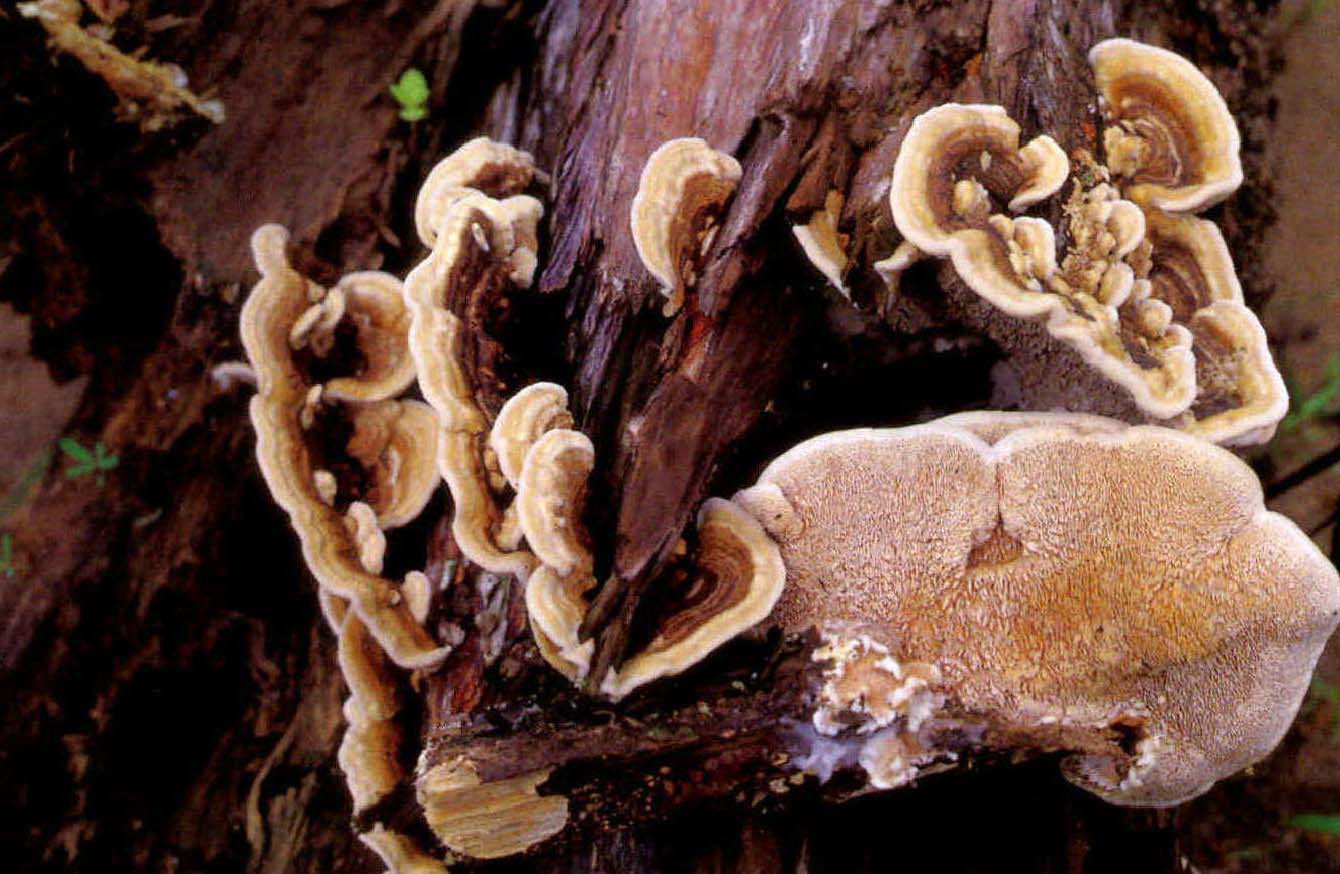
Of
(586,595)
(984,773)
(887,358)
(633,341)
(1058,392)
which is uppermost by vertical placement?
(633,341)

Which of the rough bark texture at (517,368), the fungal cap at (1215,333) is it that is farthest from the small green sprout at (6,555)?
the fungal cap at (1215,333)

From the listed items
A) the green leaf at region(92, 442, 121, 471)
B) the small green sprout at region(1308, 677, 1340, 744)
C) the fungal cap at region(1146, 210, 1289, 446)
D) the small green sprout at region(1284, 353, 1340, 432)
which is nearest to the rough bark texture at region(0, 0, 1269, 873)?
the green leaf at region(92, 442, 121, 471)

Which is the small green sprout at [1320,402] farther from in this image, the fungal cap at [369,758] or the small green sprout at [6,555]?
the small green sprout at [6,555]

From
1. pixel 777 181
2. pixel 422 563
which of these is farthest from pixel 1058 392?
pixel 422 563

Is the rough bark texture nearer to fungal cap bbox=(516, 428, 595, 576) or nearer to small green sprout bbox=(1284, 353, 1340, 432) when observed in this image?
fungal cap bbox=(516, 428, 595, 576)

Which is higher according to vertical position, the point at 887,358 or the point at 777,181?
the point at 777,181

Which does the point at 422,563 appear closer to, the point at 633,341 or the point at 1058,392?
the point at 633,341

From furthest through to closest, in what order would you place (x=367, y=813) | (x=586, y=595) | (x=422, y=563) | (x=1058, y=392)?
(x=422, y=563)
(x=1058, y=392)
(x=367, y=813)
(x=586, y=595)

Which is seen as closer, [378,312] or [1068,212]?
[1068,212]
